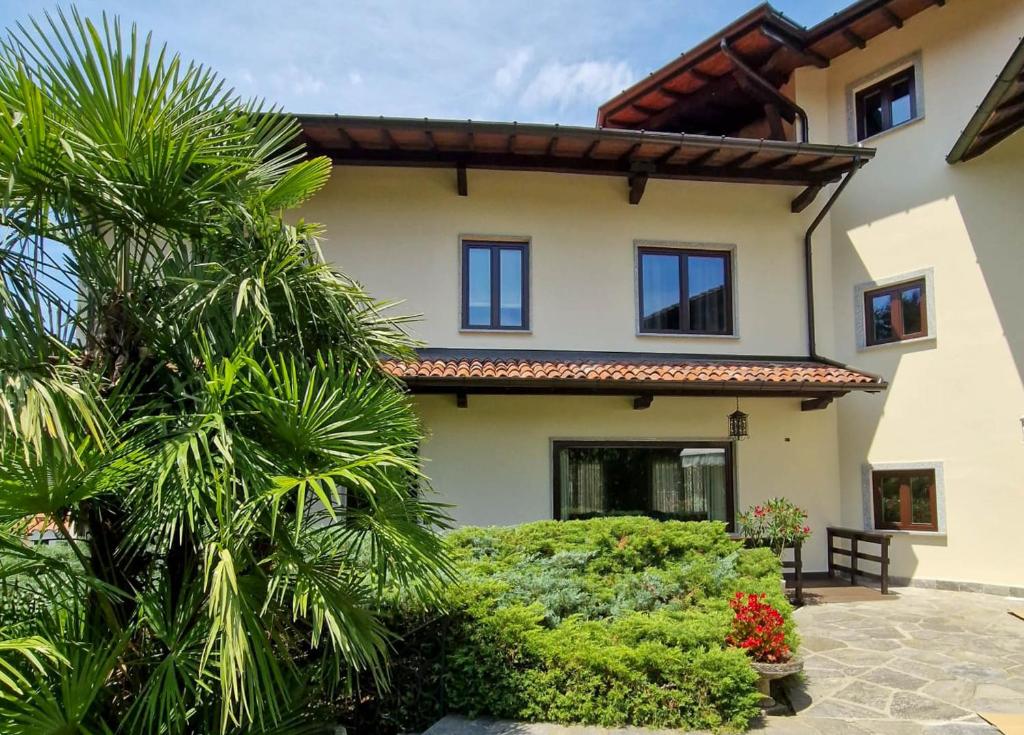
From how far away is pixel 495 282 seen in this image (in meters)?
10.6

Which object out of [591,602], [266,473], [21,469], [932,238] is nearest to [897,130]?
[932,238]

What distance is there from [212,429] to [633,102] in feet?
39.4

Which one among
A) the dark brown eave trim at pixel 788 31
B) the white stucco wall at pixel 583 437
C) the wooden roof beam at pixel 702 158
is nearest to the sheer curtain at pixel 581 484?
the white stucco wall at pixel 583 437

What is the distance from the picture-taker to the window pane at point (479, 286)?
1052cm

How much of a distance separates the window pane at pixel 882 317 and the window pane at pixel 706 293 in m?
2.54

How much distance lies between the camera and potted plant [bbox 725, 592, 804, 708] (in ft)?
16.4

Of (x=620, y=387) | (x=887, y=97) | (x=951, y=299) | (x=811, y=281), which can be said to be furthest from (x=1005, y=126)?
(x=620, y=387)

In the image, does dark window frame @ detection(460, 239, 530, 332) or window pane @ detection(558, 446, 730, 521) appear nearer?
window pane @ detection(558, 446, 730, 521)

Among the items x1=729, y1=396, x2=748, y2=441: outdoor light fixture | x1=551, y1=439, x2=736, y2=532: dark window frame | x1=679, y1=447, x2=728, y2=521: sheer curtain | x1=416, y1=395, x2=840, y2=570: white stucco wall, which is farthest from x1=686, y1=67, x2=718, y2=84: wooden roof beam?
x1=679, y1=447, x2=728, y2=521: sheer curtain

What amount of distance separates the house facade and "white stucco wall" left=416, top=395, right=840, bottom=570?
4 cm

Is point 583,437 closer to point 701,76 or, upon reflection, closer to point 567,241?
point 567,241

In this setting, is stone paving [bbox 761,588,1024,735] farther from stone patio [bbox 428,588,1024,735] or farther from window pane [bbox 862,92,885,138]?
window pane [bbox 862,92,885,138]

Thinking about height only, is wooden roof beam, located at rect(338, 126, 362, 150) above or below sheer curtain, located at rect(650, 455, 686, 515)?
above

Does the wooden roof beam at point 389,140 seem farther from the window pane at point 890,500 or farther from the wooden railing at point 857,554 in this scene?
the window pane at point 890,500
